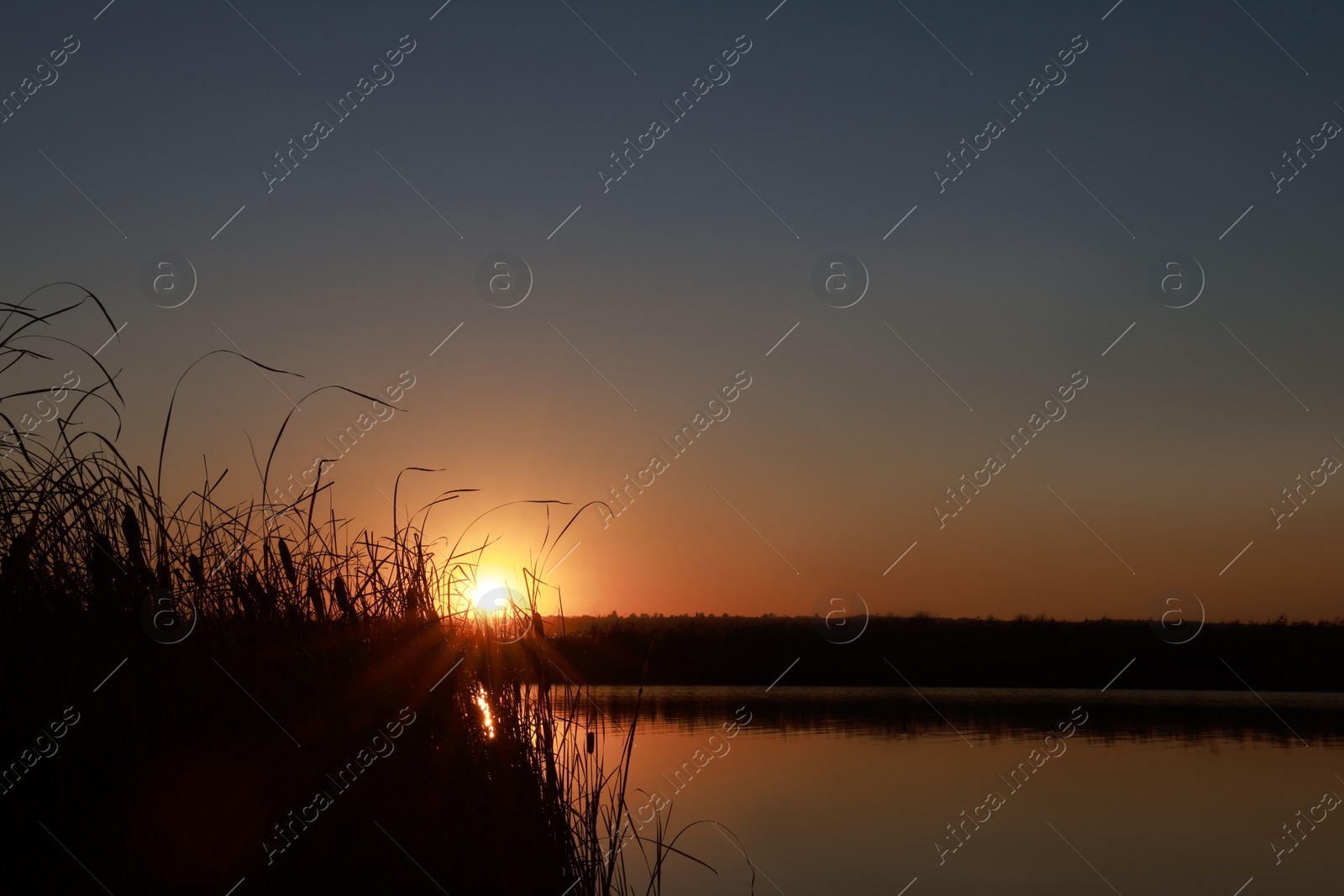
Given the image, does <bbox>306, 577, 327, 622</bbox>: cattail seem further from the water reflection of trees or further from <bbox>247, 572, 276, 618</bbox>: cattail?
the water reflection of trees

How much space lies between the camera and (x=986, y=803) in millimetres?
11758

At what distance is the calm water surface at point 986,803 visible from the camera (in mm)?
8844

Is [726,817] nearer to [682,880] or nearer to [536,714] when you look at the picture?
[682,880]

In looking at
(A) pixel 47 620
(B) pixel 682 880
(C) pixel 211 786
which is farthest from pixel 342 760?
(B) pixel 682 880

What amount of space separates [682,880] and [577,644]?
4.47m

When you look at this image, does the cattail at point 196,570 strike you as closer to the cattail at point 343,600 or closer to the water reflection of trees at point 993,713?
the cattail at point 343,600

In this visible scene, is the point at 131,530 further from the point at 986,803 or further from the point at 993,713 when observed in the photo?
the point at 993,713

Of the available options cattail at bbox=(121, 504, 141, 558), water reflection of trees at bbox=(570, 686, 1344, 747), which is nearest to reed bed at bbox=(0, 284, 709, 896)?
cattail at bbox=(121, 504, 141, 558)

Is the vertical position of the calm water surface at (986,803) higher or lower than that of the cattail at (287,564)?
lower

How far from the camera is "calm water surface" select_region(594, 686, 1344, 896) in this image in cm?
884

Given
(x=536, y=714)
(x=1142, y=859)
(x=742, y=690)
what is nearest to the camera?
(x=536, y=714)

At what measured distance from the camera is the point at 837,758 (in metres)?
14.0

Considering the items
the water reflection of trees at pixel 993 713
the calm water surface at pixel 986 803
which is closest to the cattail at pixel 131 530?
the calm water surface at pixel 986 803

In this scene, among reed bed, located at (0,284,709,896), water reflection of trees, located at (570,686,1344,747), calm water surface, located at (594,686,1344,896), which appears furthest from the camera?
Result: water reflection of trees, located at (570,686,1344,747)
